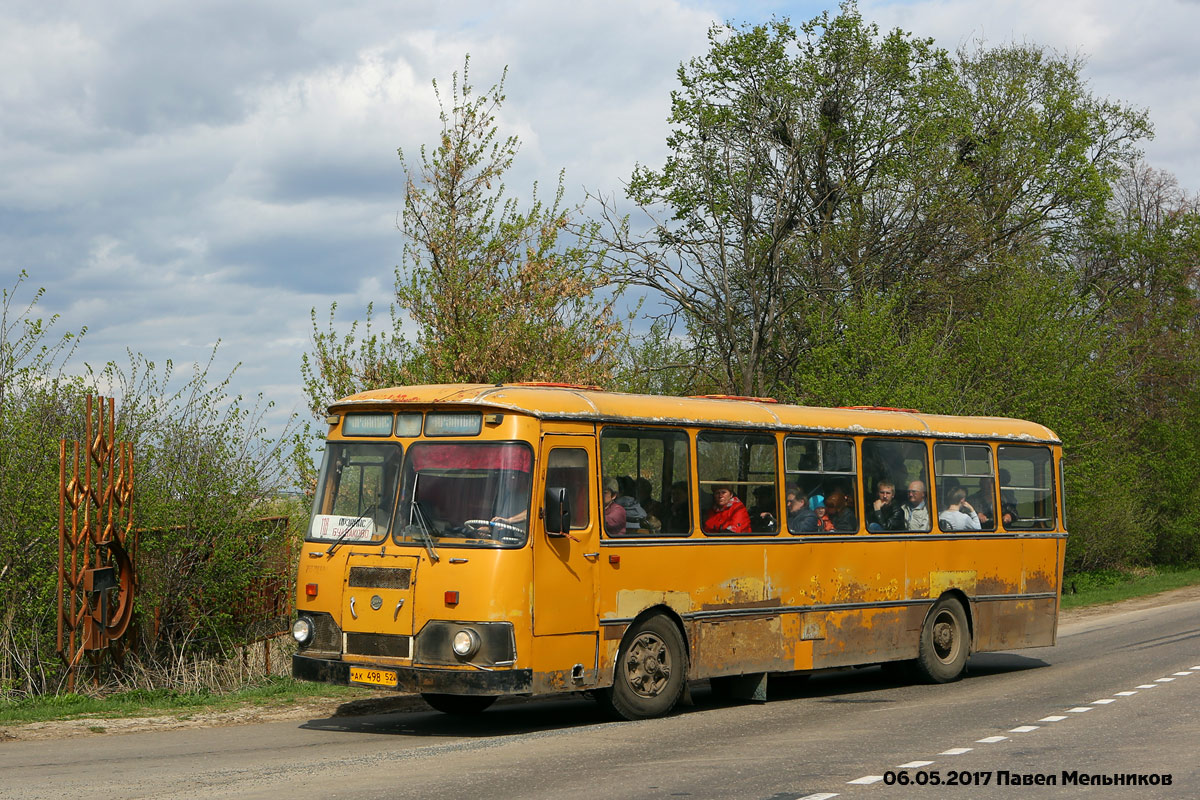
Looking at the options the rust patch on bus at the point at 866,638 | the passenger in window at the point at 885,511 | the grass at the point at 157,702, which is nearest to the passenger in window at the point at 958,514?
the passenger in window at the point at 885,511

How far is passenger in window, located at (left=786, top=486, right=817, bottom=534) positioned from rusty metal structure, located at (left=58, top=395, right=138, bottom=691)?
264 inches

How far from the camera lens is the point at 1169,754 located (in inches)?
370

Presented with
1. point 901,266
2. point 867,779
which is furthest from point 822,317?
point 867,779

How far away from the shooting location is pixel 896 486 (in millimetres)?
14922

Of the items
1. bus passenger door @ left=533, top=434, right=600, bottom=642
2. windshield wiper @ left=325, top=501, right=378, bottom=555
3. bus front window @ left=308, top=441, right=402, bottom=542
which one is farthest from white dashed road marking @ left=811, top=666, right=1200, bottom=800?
windshield wiper @ left=325, top=501, right=378, bottom=555

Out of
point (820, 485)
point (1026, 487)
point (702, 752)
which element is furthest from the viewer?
point (1026, 487)

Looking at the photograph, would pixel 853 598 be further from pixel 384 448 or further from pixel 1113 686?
pixel 384 448

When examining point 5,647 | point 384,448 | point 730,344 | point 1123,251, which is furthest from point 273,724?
point 1123,251

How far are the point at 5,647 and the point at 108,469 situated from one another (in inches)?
81.4

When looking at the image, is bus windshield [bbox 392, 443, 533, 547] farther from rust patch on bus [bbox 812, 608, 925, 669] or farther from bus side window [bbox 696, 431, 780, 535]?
rust patch on bus [bbox 812, 608, 925, 669]

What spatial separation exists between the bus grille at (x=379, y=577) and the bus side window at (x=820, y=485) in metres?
4.26

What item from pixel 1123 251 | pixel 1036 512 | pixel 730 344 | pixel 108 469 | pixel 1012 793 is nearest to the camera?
pixel 1012 793

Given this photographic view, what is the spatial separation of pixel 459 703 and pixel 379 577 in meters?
1.91

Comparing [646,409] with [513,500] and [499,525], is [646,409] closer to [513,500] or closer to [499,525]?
[513,500]
